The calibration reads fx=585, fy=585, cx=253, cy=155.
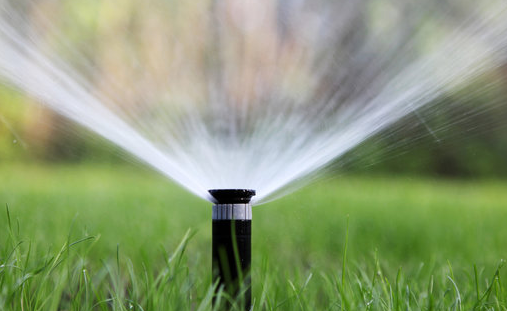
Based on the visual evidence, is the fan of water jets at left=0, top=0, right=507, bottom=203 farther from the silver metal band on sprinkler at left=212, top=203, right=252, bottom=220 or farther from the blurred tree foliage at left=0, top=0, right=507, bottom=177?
the silver metal band on sprinkler at left=212, top=203, right=252, bottom=220

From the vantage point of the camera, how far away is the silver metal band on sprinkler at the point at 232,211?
1353 mm

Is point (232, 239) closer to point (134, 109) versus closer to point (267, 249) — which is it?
point (267, 249)

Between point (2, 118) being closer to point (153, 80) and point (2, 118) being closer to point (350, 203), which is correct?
point (153, 80)

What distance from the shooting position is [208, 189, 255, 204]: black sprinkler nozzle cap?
135 cm

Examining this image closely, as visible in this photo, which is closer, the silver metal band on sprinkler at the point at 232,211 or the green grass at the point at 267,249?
the silver metal band on sprinkler at the point at 232,211

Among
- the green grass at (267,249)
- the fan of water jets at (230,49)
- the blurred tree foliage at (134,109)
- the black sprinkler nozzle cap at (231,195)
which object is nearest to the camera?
the black sprinkler nozzle cap at (231,195)

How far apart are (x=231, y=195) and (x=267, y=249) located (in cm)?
84

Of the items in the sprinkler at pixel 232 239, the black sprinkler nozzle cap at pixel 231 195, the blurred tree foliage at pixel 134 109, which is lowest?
the sprinkler at pixel 232 239

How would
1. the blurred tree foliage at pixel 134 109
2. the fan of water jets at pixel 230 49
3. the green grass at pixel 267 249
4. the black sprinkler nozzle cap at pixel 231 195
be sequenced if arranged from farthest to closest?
1. the blurred tree foliage at pixel 134 109
2. the fan of water jets at pixel 230 49
3. the green grass at pixel 267 249
4. the black sprinkler nozzle cap at pixel 231 195

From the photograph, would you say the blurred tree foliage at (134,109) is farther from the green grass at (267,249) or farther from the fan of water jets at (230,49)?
the green grass at (267,249)

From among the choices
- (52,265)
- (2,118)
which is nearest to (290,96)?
Result: (2,118)

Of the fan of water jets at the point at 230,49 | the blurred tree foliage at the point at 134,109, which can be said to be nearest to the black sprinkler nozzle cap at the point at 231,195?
the fan of water jets at the point at 230,49

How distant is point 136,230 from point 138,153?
1194 millimetres

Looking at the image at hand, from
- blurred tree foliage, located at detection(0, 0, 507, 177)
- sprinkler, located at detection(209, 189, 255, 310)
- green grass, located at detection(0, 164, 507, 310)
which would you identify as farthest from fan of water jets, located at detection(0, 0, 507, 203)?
sprinkler, located at detection(209, 189, 255, 310)
